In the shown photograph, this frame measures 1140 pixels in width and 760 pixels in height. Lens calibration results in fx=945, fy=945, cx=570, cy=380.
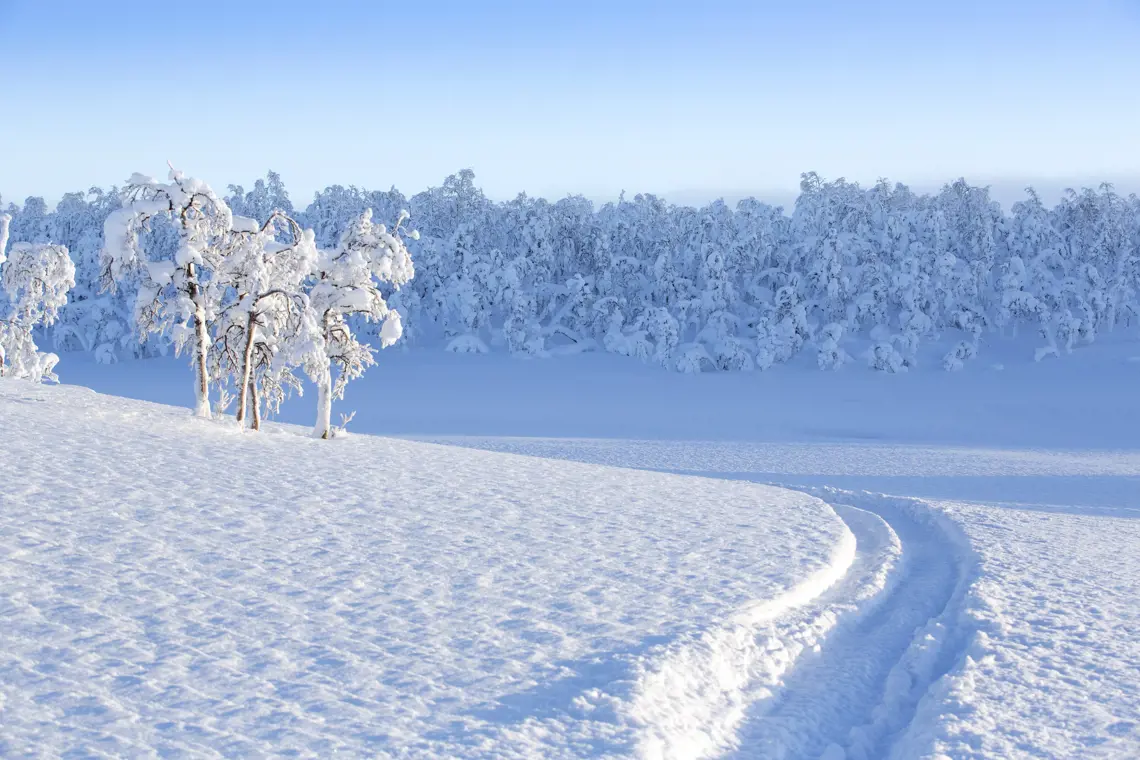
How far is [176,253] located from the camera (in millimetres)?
22188

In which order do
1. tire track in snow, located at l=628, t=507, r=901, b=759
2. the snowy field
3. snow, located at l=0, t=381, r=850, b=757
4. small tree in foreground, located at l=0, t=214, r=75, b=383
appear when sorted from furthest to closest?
small tree in foreground, located at l=0, t=214, r=75, b=383 → tire track in snow, located at l=628, t=507, r=901, b=759 → the snowy field → snow, located at l=0, t=381, r=850, b=757

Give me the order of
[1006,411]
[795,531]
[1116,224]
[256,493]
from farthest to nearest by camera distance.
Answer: [1116,224], [1006,411], [795,531], [256,493]

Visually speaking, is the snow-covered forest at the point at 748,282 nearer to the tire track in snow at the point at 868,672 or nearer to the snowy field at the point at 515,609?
the snowy field at the point at 515,609

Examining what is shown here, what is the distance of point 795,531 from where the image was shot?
16.4 metres

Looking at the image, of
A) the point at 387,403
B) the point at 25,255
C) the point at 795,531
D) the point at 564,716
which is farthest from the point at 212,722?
the point at 387,403

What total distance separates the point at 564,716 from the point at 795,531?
29.8 feet

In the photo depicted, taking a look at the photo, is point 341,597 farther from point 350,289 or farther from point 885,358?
point 885,358

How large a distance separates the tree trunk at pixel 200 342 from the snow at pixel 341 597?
3.89 metres

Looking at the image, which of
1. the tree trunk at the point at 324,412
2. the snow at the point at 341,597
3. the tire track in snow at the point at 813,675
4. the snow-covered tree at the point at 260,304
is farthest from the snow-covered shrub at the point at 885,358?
the tire track in snow at the point at 813,675

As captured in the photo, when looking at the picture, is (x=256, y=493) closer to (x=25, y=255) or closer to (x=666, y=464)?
(x=25, y=255)

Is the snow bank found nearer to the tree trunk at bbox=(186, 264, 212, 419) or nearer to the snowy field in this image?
the snowy field

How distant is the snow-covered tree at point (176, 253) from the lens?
71.1 feet

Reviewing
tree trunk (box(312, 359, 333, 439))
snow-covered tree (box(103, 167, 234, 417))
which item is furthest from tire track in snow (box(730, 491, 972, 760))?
snow-covered tree (box(103, 167, 234, 417))

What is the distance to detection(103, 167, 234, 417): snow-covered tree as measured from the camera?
21656 millimetres
